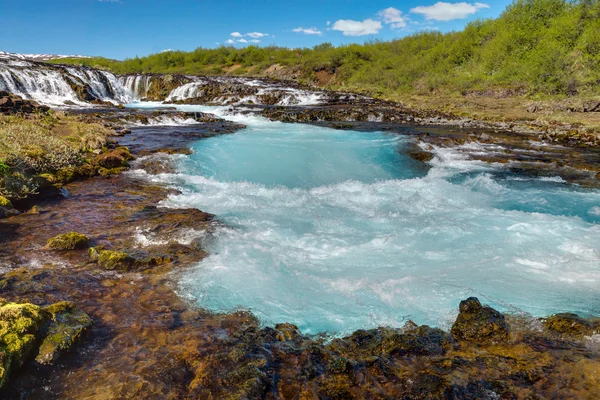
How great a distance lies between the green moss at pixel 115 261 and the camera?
18.5ft

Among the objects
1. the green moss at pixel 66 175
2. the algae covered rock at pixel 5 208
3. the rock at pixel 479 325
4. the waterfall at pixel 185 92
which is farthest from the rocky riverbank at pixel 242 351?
the waterfall at pixel 185 92

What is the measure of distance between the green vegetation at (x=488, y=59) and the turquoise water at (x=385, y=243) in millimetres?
23611

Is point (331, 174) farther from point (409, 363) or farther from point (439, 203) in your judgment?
point (409, 363)

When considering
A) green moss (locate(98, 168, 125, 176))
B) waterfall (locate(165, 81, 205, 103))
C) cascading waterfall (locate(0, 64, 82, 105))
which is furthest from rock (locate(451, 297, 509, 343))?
waterfall (locate(165, 81, 205, 103))

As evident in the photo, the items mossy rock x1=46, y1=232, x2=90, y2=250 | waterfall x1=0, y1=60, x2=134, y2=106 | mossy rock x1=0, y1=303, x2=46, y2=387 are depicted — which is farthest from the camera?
waterfall x1=0, y1=60, x2=134, y2=106

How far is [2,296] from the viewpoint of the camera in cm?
453

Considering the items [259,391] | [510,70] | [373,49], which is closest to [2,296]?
[259,391]

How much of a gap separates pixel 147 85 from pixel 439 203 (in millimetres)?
39505

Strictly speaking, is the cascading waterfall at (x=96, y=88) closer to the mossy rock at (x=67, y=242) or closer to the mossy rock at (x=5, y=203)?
the mossy rock at (x=5, y=203)

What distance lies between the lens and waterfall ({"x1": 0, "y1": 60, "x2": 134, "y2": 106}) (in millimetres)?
27500

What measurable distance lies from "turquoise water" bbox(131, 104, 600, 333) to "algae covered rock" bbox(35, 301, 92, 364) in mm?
1377

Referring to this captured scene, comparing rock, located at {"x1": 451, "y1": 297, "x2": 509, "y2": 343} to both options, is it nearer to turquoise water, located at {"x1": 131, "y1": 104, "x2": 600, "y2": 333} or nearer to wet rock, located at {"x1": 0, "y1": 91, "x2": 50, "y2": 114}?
→ turquoise water, located at {"x1": 131, "y1": 104, "x2": 600, "y2": 333}

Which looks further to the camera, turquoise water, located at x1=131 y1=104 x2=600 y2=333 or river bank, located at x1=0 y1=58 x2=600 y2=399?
turquoise water, located at x1=131 y1=104 x2=600 y2=333

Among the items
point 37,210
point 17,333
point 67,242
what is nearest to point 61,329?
point 17,333
